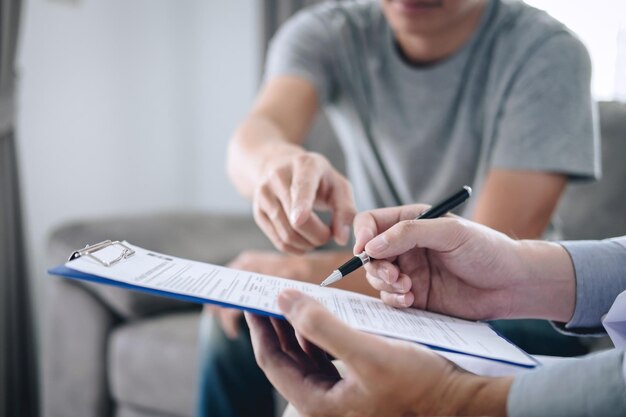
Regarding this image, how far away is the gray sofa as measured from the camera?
3.92ft

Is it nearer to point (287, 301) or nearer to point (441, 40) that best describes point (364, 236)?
point (287, 301)

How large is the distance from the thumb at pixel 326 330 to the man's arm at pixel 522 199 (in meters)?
0.48

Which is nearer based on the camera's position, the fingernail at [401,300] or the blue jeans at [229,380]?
the fingernail at [401,300]

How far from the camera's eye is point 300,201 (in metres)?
0.61

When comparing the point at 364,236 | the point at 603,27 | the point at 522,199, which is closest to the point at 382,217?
the point at 364,236

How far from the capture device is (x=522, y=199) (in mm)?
851

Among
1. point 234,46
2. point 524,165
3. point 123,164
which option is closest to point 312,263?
point 524,165

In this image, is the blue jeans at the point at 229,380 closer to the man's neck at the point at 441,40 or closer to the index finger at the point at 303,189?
the index finger at the point at 303,189

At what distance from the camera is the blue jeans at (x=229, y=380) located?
87 cm

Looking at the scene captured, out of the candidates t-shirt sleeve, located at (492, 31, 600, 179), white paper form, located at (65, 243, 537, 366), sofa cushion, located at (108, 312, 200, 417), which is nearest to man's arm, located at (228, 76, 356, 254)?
white paper form, located at (65, 243, 537, 366)

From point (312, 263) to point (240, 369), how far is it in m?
0.22

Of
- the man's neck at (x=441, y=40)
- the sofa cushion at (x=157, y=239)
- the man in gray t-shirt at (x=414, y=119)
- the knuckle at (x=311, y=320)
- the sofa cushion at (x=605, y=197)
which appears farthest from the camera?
the sofa cushion at (x=157, y=239)

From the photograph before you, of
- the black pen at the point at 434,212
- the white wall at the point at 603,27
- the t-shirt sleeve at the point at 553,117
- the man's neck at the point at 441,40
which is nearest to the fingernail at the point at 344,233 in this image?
the black pen at the point at 434,212

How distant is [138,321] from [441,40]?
0.94 metres
